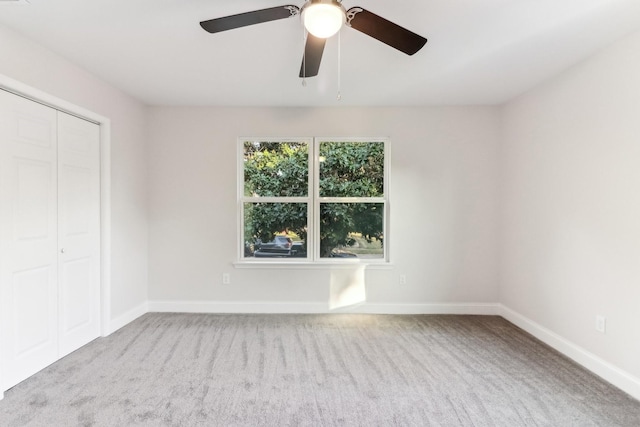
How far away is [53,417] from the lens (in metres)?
1.91

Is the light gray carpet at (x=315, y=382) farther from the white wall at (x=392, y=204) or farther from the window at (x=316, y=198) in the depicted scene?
the window at (x=316, y=198)

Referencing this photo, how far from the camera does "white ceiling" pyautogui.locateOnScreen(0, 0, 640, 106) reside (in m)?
1.91

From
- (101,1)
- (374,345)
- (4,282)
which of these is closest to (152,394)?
(4,282)

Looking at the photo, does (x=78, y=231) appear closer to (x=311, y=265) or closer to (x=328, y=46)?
(x=311, y=265)

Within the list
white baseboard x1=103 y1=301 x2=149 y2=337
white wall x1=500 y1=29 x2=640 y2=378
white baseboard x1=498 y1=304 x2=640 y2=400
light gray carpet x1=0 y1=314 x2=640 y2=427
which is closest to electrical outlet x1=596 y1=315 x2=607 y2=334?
white wall x1=500 y1=29 x2=640 y2=378

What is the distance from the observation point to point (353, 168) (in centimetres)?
382

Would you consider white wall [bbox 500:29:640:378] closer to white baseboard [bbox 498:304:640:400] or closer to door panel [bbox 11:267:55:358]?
white baseboard [bbox 498:304:640:400]

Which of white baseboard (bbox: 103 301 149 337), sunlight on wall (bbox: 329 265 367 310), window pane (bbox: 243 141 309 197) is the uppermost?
window pane (bbox: 243 141 309 197)

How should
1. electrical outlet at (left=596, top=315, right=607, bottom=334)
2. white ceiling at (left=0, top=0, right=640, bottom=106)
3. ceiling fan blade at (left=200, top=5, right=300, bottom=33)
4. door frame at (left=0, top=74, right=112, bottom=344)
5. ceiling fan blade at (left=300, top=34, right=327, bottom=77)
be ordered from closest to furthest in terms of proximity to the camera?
ceiling fan blade at (left=200, top=5, right=300, bottom=33) → ceiling fan blade at (left=300, top=34, right=327, bottom=77) → white ceiling at (left=0, top=0, right=640, bottom=106) → electrical outlet at (left=596, top=315, right=607, bottom=334) → door frame at (left=0, top=74, right=112, bottom=344)

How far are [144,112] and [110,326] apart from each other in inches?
94.1

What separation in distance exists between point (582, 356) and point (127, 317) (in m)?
4.31

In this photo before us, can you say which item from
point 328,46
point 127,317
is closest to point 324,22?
point 328,46

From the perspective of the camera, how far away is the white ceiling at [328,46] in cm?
191

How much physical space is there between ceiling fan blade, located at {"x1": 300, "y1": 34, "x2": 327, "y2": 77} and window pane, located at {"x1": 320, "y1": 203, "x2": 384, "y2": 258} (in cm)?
189
